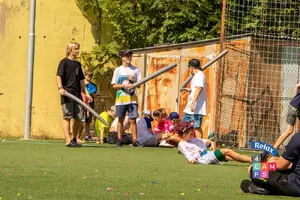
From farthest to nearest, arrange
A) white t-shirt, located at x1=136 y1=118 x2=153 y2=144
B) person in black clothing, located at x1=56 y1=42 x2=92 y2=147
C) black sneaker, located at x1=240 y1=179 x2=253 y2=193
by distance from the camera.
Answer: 1. white t-shirt, located at x1=136 y1=118 x2=153 y2=144
2. person in black clothing, located at x1=56 y1=42 x2=92 y2=147
3. black sneaker, located at x1=240 y1=179 x2=253 y2=193

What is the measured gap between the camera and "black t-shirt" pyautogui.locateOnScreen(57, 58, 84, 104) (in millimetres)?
15977

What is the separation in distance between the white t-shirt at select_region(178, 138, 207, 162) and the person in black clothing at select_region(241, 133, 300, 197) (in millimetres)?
4085

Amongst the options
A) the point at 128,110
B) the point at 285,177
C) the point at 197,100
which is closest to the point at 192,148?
the point at 197,100

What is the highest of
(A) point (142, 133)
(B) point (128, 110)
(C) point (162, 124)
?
(B) point (128, 110)

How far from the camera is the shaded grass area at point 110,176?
8.18m

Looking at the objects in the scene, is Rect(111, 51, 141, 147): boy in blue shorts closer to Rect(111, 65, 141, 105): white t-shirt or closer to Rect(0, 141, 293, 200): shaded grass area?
Rect(111, 65, 141, 105): white t-shirt

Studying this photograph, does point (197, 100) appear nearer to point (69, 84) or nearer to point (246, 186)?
point (69, 84)

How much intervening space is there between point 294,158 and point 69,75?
8197mm

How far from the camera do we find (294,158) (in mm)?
8438

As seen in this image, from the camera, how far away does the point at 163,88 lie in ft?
72.2

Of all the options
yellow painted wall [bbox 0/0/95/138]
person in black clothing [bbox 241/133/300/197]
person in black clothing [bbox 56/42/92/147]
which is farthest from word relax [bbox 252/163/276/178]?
yellow painted wall [bbox 0/0/95/138]

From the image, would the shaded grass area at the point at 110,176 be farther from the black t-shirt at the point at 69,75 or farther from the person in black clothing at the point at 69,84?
the black t-shirt at the point at 69,75

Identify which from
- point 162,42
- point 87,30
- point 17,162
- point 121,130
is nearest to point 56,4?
point 87,30

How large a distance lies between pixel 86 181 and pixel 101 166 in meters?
2.25
